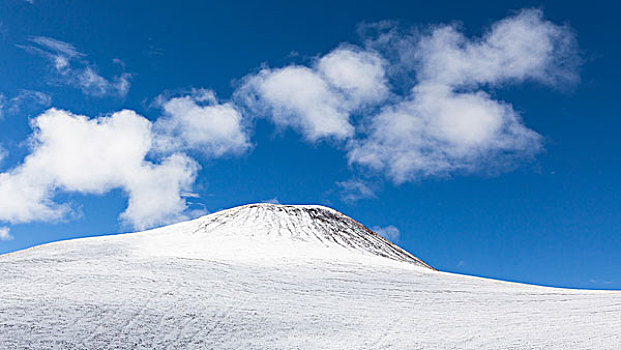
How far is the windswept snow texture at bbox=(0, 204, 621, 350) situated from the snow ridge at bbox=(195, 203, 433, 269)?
6273mm

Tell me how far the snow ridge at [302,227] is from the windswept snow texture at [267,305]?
20.6 feet

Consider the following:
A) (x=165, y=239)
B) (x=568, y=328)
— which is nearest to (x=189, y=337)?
(x=568, y=328)

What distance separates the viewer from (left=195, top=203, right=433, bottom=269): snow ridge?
33594 mm

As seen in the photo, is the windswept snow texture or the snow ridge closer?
the windswept snow texture

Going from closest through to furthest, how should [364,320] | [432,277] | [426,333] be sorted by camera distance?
[426,333]
[364,320]
[432,277]

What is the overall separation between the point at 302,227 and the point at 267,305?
58.1ft

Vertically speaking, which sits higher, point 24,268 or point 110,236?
point 110,236

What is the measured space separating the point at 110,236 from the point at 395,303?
21365 millimetres

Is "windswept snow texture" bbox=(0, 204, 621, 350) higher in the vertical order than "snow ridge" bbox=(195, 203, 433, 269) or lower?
lower

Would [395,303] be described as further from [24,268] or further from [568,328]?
[24,268]

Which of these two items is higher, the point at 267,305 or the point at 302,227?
the point at 302,227

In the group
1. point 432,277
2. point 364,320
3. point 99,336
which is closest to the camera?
point 99,336

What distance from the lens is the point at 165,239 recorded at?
31797 mm

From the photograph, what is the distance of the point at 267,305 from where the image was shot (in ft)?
58.9
